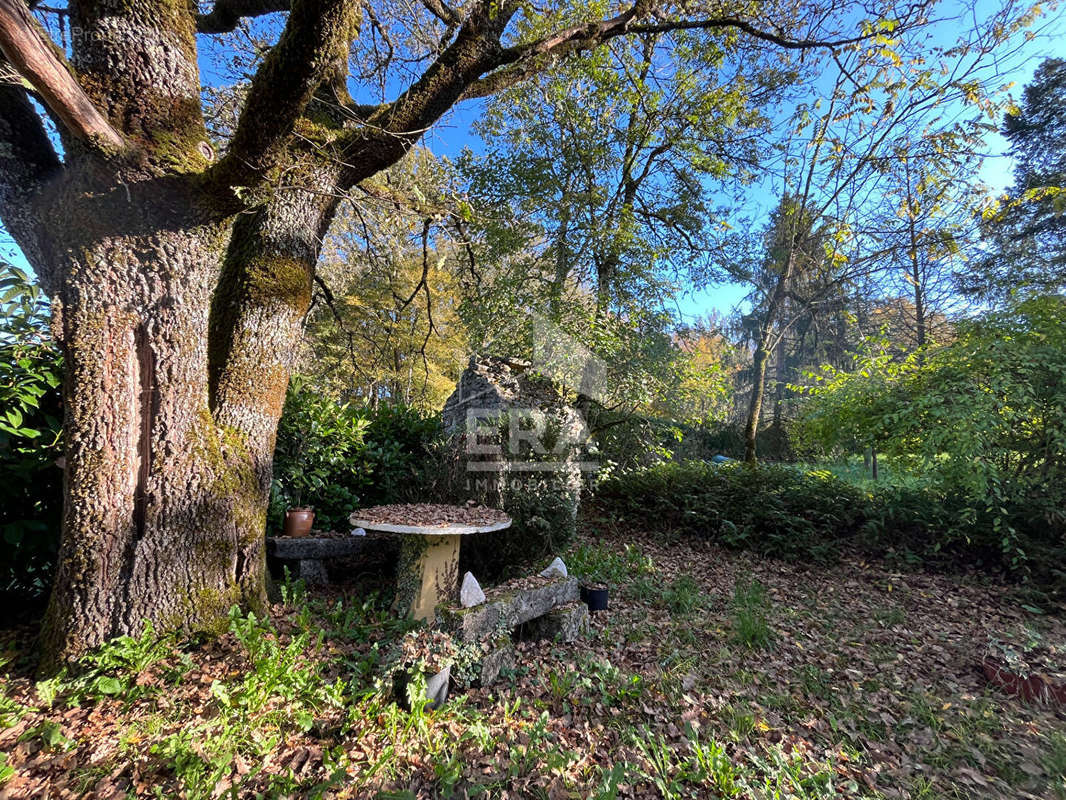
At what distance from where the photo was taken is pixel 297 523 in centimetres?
321

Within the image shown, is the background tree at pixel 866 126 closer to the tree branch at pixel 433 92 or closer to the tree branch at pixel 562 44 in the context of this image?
the tree branch at pixel 562 44

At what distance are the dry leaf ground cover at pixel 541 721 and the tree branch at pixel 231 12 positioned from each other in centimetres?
391

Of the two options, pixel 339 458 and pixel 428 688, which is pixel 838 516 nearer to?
pixel 428 688

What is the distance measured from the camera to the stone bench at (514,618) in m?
2.24

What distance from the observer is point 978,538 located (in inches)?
165

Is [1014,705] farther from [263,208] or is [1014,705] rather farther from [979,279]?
[979,279]

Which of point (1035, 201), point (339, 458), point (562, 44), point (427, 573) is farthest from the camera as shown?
point (1035, 201)

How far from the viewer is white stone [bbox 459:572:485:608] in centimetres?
237

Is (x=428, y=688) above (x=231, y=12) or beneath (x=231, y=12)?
beneath

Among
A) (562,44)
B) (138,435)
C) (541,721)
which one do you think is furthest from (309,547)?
(562,44)

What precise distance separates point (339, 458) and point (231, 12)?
330 cm

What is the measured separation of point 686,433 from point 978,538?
5489 mm

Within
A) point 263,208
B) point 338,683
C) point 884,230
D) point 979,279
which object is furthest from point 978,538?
point 979,279

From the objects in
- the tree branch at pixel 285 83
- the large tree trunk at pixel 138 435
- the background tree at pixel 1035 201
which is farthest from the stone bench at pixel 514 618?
the background tree at pixel 1035 201
